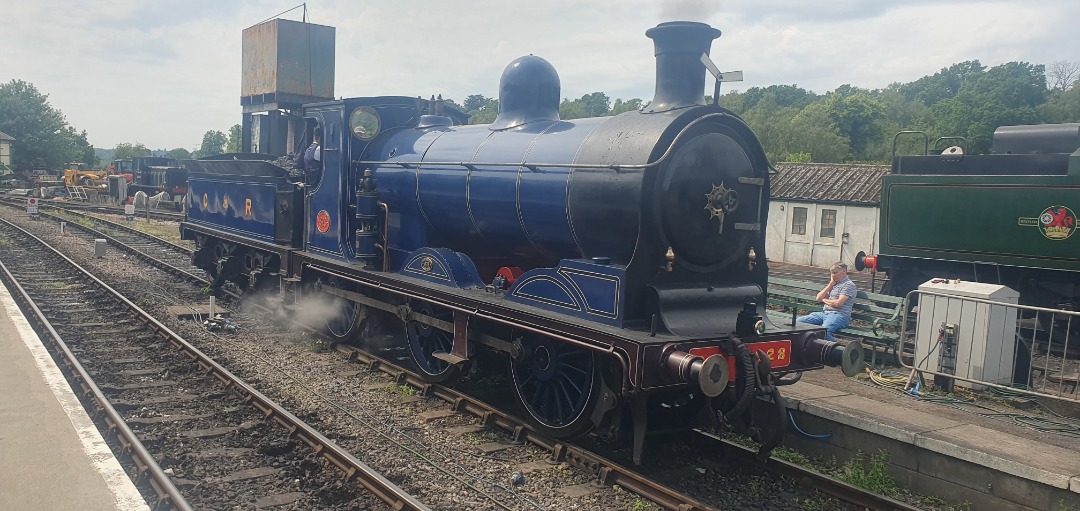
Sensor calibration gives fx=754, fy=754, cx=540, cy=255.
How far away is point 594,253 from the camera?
245 inches

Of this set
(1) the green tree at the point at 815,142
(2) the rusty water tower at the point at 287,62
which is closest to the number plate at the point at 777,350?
(2) the rusty water tower at the point at 287,62

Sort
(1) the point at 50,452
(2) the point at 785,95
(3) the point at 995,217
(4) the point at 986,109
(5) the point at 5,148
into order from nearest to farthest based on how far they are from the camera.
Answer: (1) the point at 50,452 < (3) the point at 995,217 < (4) the point at 986,109 < (5) the point at 5,148 < (2) the point at 785,95

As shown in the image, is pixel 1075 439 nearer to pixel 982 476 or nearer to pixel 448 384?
pixel 982 476

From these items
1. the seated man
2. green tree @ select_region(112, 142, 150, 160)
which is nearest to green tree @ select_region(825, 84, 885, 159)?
the seated man

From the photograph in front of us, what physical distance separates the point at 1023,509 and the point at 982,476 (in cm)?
33

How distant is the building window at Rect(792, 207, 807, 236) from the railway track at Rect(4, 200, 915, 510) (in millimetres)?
18023

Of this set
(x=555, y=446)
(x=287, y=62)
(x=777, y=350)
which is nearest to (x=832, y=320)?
(x=777, y=350)

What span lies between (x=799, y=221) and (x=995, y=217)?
12.7m

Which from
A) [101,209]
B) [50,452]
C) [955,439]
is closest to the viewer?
[50,452]

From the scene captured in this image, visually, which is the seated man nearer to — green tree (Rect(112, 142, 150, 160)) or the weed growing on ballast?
the weed growing on ballast

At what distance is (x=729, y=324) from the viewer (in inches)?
244

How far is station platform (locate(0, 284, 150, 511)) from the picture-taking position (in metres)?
4.94

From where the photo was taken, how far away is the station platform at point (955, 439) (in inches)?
216

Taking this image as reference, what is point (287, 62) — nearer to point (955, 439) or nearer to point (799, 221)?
point (799, 221)
